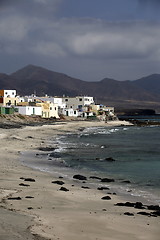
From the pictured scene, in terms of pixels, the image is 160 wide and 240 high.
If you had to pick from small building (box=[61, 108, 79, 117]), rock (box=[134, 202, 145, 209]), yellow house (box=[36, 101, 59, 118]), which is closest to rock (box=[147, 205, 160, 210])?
rock (box=[134, 202, 145, 209])

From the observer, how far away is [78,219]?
13.9 meters

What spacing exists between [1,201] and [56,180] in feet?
24.7

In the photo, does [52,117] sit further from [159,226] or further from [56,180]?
[159,226]

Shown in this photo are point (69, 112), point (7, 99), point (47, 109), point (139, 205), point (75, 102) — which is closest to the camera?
point (139, 205)

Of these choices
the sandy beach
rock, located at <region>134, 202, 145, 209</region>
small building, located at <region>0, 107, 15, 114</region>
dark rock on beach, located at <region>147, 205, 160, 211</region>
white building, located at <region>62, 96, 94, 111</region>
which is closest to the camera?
the sandy beach

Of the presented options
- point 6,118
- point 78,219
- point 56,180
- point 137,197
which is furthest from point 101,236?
point 6,118

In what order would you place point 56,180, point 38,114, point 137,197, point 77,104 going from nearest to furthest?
1. point 137,197
2. point 56,180
3. point 38,114
4. point 77,104

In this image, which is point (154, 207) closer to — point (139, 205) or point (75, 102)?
point (139, 205)

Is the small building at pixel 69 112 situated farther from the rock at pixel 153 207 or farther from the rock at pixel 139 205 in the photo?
the rock at pixel 153 207

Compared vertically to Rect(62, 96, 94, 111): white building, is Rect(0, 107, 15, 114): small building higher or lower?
lower

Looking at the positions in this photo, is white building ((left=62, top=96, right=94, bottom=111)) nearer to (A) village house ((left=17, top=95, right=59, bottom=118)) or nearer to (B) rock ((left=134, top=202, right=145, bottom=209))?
(A) village house ((left=17, top=95, right=59, bottom=118))

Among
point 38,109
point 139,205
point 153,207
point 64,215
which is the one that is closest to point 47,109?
point 38,109

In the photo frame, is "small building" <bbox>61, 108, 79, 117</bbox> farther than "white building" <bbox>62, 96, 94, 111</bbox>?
No

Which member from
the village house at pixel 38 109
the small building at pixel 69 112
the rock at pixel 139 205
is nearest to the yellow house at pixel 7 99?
the village house at pixel 38 109
